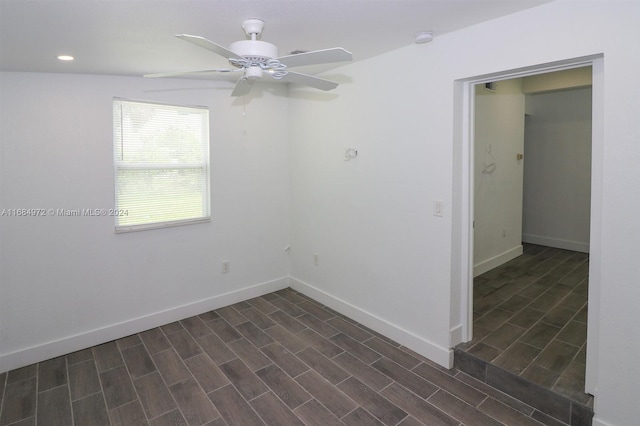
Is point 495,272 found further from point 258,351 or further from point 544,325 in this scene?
point 258,351

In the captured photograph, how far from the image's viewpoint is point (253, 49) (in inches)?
71.4

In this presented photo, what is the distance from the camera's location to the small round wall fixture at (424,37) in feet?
7.97

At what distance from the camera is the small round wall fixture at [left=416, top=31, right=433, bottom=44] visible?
7.97 ft

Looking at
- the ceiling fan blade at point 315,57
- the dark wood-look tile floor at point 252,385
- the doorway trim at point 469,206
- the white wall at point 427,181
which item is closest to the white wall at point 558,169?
the doorway trim at point 469,206

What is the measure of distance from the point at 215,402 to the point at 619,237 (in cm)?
259

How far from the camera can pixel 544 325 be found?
3.10 meters

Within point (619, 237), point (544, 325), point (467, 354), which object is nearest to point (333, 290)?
point (467, 354)

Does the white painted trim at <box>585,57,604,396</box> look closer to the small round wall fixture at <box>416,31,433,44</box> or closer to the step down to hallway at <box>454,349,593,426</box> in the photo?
the step down to hallway at <box>454,349,593,426</box>

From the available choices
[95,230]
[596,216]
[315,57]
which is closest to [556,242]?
[596,216]

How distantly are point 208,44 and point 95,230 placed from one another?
223 centimetres

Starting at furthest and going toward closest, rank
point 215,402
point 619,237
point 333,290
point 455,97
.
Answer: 1. point 333,290
2. point 455,97
3. point 215,402
4. point 619,237

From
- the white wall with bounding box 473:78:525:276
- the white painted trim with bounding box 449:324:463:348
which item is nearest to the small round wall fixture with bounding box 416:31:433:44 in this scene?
the white wall with bounding box 473:78:525:276

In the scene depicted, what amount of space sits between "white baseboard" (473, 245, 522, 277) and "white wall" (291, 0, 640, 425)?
5.75 ft

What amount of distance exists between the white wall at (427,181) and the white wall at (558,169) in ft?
12.6
